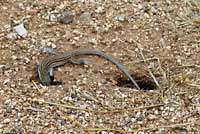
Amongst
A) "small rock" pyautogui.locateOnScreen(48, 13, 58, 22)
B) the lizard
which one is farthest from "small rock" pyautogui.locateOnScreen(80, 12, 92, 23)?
the lizard

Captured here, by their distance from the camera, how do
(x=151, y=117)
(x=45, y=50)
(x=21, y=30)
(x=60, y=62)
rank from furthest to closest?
1. (x=21, y=30)
2. (x=45, y=50)
3. (x=60, y=62)
4. (x=151, y=117)

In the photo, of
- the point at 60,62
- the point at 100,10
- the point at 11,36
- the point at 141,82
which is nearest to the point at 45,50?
the point at 60,62

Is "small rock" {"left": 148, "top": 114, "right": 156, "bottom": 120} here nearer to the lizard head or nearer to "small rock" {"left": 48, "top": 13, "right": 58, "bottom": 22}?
the lizard head

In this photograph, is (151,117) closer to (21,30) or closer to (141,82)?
(141,82)

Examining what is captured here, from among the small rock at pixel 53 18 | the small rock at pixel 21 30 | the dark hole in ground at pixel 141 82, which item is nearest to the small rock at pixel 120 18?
the small rock at pixel 53 18

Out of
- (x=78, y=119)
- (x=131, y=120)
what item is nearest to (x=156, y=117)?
(x=131, y=120)

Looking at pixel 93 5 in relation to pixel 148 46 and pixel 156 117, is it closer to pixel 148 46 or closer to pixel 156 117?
pixel 148 46
